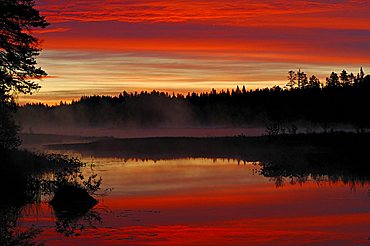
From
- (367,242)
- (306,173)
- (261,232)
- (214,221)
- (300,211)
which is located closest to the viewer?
(367,242)

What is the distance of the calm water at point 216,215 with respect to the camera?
26.1 metres

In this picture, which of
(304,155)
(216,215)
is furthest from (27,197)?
(304,155)

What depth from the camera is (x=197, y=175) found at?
53.7 meters

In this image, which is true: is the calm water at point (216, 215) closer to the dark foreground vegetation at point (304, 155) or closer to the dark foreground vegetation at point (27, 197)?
the dark foreground vegetation at point (27, 197)

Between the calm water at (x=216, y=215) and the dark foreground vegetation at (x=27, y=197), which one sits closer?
the calm water at (x=216, y=215)

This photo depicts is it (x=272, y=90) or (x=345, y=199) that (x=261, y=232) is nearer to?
(x=345, y=199)

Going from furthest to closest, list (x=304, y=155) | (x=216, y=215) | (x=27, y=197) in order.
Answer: (x=304, y=155), (x=27, y=197), (x=216, y=215)

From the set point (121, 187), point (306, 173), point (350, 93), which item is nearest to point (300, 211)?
point (121, 187)

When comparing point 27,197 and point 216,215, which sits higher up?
point 27,197

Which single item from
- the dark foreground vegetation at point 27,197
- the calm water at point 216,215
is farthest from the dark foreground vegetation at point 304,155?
the dark foreground vegetation at point 27,197

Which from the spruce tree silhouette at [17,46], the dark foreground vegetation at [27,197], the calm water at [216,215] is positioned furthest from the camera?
the spruce tree silhouette at [17,46]

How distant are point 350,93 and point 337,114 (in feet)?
16.5

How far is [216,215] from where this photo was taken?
31969mm

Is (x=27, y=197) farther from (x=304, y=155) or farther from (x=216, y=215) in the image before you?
(x=304, y=155)
